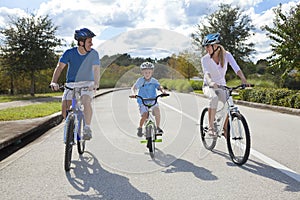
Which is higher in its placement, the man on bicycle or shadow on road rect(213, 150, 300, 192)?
the man on bicycle

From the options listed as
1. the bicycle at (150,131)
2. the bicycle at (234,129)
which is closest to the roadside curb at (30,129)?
the bicycle at (150,131)

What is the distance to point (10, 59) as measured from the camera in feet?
101

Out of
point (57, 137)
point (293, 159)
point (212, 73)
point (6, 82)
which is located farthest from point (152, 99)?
point (6, 82)

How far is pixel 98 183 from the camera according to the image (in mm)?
4980

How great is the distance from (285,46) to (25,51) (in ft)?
64.4

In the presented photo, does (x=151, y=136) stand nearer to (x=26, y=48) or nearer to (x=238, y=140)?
(x=238, y=140)

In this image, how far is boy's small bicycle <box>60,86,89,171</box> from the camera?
564 cm

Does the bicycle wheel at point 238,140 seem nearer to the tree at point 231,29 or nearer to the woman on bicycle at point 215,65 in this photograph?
the woman on bicycle at point 215,65

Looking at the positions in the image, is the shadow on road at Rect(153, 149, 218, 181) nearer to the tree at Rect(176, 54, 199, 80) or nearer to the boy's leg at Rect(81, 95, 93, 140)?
the boy's leg at Rect(81, 95, 93, 140)

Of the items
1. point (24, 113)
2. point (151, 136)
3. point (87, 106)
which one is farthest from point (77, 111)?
point (24, 113)

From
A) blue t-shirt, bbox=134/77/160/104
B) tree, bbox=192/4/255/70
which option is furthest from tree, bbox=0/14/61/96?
blue t-shirt, bbox=134/77/160/104

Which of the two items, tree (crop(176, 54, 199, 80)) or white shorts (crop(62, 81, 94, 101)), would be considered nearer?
white shorts (crop(62, 81, 94, 101))

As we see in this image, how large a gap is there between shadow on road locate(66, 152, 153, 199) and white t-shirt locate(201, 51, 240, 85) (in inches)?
89.5

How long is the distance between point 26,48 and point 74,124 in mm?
26483
